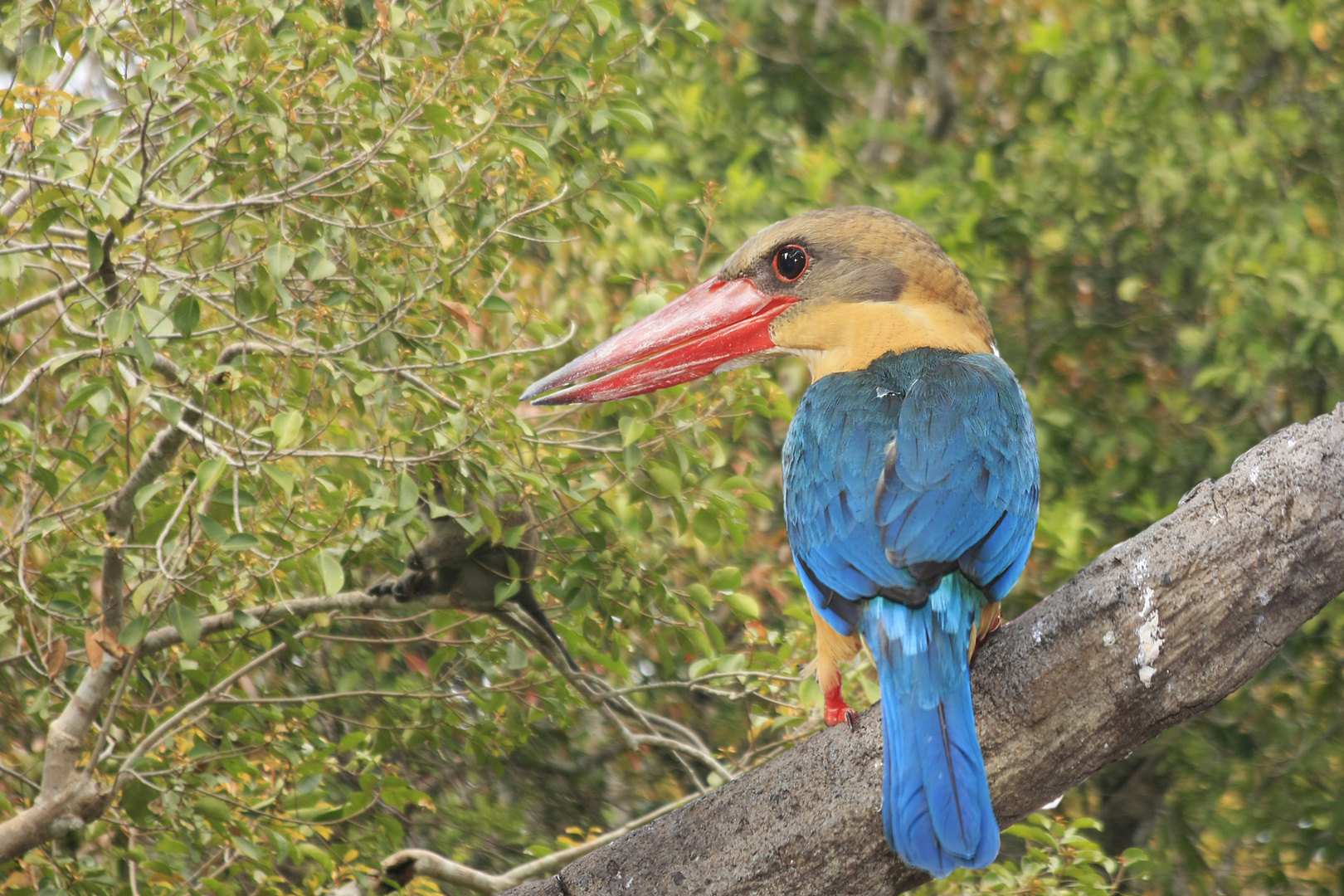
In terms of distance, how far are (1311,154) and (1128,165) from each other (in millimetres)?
855

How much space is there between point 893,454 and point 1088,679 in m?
0.51

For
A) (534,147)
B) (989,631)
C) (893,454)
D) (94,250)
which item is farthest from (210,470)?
(989,631)

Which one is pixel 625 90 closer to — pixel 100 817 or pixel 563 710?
pixel 563 710

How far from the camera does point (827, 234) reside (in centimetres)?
292

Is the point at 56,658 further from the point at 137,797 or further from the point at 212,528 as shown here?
the point at 212,528

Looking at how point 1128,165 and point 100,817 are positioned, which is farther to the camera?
point 1128,165

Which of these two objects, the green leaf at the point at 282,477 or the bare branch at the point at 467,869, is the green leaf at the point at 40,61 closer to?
the green leaf at the point at 282,477

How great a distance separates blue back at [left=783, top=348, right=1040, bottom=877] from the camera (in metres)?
1.95

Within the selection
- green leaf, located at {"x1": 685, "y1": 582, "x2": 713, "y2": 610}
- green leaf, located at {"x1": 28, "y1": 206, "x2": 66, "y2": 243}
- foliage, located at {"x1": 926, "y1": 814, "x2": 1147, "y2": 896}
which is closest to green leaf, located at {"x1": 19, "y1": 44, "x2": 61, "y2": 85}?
green leaf, located at {"x1": 28, "y1": 206, "x2": 66, "y2": 243}

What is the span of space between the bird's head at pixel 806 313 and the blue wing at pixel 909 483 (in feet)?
0.73

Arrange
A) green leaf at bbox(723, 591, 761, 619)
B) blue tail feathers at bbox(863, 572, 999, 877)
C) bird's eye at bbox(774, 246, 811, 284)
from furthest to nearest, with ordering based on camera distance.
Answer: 1. green leaf at bbox(723, 591, 761, 619)
2. bird's eye at bbox(774, 246, 811, 284)
3. blue tail feathers at bbox(863, 572, 999, 877)

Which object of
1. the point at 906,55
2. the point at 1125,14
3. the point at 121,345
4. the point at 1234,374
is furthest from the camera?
the point at 906,55

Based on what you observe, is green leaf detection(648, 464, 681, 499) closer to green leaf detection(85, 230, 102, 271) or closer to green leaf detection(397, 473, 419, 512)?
green leaf detection(397, 473, 419, 512)

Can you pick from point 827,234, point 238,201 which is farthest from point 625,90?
point 238,201
